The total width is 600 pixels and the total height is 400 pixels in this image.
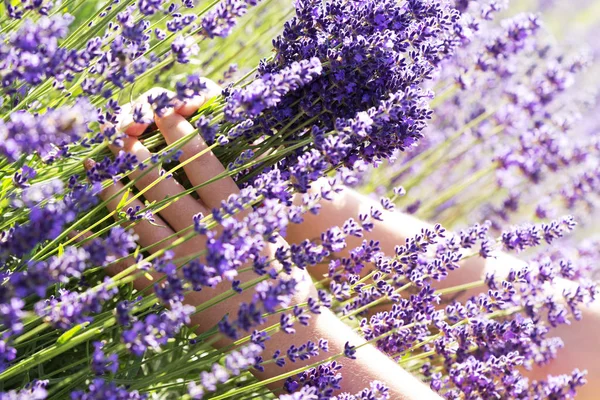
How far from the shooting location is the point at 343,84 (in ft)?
4.08

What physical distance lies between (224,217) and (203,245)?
255mm

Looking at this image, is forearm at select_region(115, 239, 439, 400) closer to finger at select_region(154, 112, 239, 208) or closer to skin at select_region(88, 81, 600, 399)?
skin at select_region(88, 81, 600, 399)

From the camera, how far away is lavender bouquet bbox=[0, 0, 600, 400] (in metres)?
0.89

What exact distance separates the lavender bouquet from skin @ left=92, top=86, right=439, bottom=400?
14 mm

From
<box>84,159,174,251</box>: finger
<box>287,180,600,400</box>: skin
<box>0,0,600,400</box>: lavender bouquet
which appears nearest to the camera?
<box>0,0,600,400</box>: lavender bouquet

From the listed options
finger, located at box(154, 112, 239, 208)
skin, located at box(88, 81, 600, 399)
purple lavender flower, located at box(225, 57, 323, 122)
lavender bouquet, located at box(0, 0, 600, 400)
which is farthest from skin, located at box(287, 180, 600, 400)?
purple lavender flower, located at box(225, 57, 323, 122)

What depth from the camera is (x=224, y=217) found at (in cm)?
101

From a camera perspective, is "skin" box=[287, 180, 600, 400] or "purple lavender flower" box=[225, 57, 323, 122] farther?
"skin" box=[287, 180, 600, 400]

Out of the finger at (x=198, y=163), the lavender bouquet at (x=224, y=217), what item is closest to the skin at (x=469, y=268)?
the lavender bouquet at (x=224, y=217)

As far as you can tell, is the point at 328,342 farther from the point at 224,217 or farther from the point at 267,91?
the point at 267,91

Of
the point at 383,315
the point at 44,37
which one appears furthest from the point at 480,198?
the point at 44,37

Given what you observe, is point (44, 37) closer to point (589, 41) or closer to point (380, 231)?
point (380, 231)

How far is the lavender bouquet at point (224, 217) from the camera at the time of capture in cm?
89

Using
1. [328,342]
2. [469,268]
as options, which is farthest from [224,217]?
[469,268]
